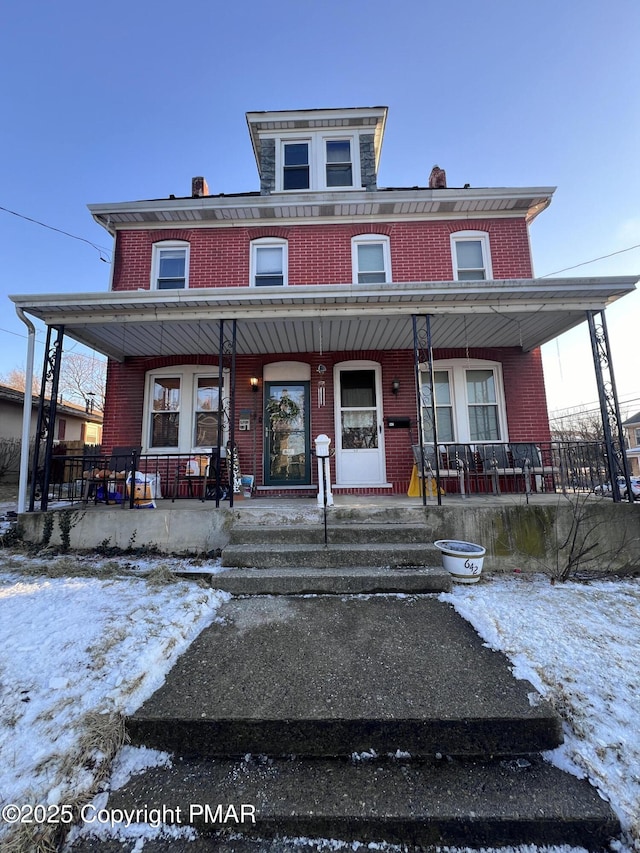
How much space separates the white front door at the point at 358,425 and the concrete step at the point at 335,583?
→ 3.45 m

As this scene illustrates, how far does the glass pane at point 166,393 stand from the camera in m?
7.62

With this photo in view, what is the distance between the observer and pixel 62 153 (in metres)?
12.5

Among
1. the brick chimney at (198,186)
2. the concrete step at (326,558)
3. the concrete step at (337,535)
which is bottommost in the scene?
the concrete step at (326,558)

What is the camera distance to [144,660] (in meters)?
2.42

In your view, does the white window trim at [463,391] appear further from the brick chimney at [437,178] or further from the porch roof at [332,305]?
the brick chimney at [437,178]

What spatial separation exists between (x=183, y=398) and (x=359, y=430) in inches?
148

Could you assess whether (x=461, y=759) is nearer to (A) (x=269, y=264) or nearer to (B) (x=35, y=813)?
(B) (x=35, y=813)

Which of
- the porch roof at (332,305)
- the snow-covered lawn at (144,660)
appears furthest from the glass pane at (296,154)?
the snow-covered lawn at (144,660)

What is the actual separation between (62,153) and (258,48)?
28.2 feet

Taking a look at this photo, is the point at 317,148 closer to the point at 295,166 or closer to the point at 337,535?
the point at 295,166

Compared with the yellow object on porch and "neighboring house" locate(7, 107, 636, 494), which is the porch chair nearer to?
"neighboring house" locate(7, 107, 636, 494)

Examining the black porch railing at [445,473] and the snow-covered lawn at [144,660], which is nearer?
the snow-covered lawn at [144,660]

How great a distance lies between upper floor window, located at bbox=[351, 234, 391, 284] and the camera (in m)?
7.61

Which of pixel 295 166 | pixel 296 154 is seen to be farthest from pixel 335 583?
pixel 296 154
